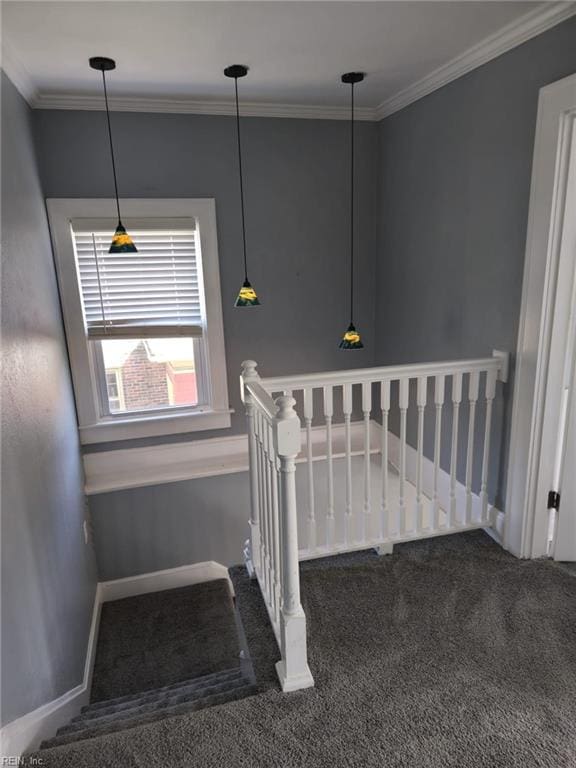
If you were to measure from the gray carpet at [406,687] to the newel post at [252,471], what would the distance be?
13 centimetres

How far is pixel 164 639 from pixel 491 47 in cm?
394

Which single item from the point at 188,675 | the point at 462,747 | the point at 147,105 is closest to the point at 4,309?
the point at 147,105

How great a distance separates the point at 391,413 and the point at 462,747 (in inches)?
95.7

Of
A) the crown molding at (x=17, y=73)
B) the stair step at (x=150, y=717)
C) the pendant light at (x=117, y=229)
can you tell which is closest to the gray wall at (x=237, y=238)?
the pendant light at (x=117, y=229)

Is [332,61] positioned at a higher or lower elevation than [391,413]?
higher

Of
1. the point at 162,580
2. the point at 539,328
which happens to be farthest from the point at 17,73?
the point at 162,580

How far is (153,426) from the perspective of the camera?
3.56 meters

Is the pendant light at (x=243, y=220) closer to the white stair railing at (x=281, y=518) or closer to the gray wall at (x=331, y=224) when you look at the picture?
the gray wall at (x=331, y=224)

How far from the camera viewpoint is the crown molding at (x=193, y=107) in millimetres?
2963

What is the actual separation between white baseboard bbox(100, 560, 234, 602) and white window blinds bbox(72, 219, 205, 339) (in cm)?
182

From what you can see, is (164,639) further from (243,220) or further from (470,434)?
(243,220)

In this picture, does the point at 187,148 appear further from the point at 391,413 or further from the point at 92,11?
the point at 391,413

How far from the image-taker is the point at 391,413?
3.80 metres

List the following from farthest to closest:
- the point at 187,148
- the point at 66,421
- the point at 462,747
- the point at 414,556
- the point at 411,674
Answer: the point at 187,148 → the point at 66,421 → the point at 414,556 → the point at 411,674 → the point at 462,747
